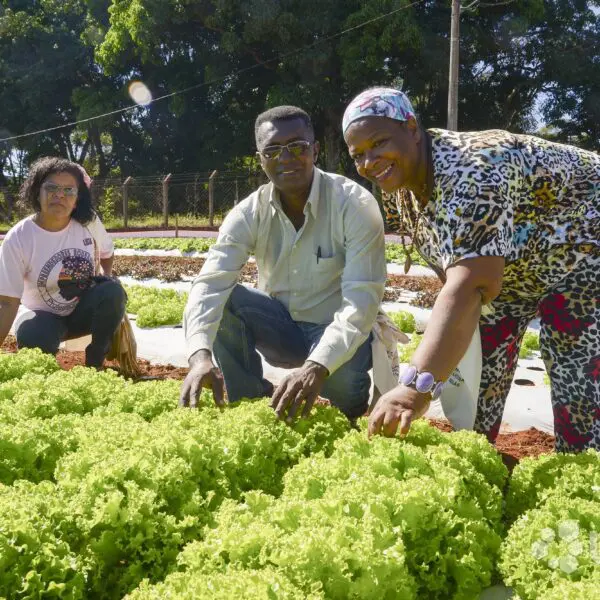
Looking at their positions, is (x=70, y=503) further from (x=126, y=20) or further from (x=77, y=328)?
(x=126, y=20)

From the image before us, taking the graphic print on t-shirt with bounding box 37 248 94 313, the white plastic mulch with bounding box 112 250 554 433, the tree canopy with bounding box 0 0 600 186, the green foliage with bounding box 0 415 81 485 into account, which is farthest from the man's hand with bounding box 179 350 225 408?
the tree canopy with bounding box 0 0 600 186

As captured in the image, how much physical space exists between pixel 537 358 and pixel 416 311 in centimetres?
227

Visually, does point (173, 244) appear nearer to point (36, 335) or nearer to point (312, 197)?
point (36, 335)

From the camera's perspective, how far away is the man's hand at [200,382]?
3.45 meters

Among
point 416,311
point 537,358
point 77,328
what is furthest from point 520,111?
point 77,328

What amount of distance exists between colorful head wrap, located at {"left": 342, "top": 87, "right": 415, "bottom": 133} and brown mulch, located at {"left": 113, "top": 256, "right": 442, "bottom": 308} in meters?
5.96

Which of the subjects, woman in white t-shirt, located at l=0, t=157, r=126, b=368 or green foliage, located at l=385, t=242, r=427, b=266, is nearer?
woman in white t-shirt, located at l=0, t=157, r=126, b=368

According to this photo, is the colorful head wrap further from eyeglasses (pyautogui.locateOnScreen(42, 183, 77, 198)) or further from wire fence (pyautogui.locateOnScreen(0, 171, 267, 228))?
wire fence (pyautogui.locateOnScreen(0, 171, 267, 228))

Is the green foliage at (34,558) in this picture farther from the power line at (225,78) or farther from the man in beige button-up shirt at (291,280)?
the power line at (225,78)

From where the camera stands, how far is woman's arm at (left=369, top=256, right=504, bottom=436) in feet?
8.74

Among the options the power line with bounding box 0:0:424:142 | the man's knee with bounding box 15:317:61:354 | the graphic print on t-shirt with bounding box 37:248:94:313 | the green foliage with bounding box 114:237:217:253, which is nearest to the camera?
the man's knee with bounding box 15:317:61:354

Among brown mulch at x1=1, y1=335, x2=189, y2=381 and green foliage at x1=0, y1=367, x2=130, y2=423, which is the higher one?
green foliage at x1=0, y1=367, x2=130, y2=423

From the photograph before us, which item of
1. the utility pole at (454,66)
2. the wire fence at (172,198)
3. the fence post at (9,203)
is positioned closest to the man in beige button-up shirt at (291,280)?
the utility pole at (454,66)

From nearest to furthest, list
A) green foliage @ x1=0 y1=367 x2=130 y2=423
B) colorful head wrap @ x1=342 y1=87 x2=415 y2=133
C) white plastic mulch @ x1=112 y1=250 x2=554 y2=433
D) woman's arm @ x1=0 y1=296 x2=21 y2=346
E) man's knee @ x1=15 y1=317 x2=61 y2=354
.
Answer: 1. colorful head wrap @ x1=342 y1=87 x2=415 y2=133
2. green foliage @ x1=0 y1=367 x2=130 y2=423
3. white plastic mulch @ x1=112 y1=250 x2=554 y2=433
4. woman's arm @ x1=0 y1=296 x2=21 y2=346
5. man's knee @ x1=15 y1=317 x2=61 y2=354
